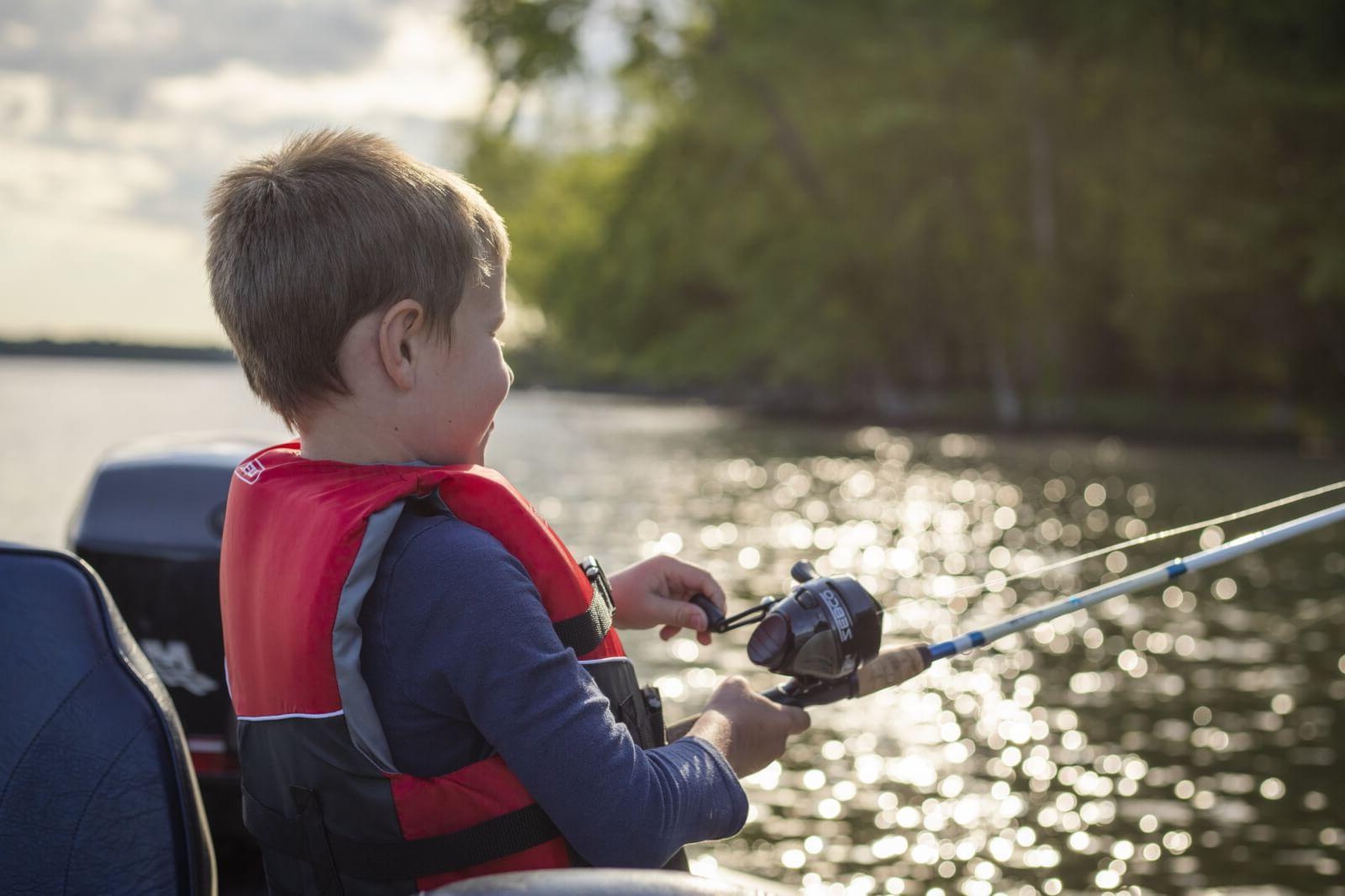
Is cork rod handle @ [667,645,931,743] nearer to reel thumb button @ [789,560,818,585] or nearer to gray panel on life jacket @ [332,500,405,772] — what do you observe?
reel thumb button @ [789,560,818,585]

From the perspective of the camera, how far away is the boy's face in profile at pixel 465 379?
159 cm

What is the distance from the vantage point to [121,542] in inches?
134

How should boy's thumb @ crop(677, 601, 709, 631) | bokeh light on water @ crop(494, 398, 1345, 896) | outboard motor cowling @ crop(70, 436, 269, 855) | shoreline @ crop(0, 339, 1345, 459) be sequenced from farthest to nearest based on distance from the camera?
shoreline @ crop(0, 339, 1345, 459) → bokeh light on water @ crop(494, 398, 1345, 896) → outboard motor cowling @ crop(70, 436, 269, 855) → boy's thumb @ crop(677, 601, 709, 631)

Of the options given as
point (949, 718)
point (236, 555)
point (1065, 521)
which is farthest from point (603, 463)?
point (236, 555)

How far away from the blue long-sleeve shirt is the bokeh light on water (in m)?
1.14

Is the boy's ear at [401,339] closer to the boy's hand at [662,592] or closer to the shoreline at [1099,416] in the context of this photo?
the boy's hand at [662,592]

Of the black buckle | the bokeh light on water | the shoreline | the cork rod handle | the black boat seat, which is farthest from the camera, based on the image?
the shoreline

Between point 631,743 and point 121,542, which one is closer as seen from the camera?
point 631,743

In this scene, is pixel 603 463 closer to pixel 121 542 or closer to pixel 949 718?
pixel 949 718

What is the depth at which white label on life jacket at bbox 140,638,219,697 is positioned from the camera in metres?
3.31

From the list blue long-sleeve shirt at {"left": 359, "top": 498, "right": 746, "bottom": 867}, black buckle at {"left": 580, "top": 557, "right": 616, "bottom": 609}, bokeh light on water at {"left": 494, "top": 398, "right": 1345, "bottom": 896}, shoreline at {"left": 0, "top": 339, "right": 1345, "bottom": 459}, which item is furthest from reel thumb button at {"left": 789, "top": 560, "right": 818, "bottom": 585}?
shoreline at {"left": 0, "top": 339, "right": 1345, "bottom": 459}

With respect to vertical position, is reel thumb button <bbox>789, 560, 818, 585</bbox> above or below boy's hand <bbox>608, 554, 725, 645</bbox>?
below

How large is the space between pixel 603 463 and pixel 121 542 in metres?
22.8

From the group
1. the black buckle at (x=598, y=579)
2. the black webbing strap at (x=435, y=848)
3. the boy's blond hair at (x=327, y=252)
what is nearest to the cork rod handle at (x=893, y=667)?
the black buckle at (x=598, y=579)
